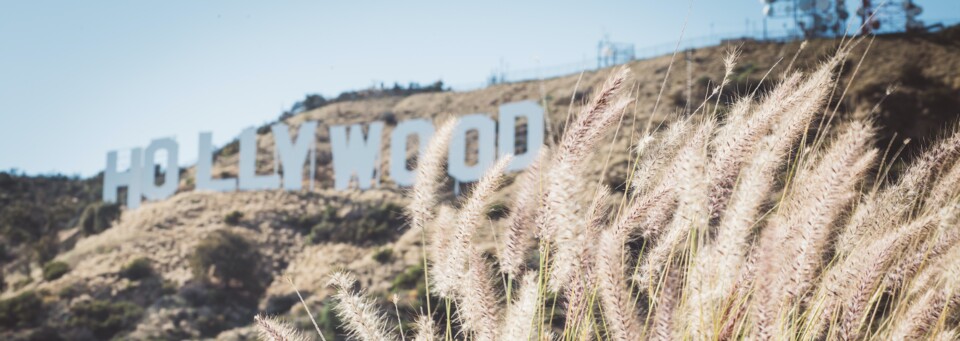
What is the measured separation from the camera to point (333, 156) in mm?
31547

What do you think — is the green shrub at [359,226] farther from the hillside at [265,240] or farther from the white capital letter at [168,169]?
the white capital letter at [168,169]

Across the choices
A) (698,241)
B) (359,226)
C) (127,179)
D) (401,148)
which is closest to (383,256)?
(359,226)

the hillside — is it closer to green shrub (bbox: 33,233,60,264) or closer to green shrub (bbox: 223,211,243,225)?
green shrub (bbox: 223,211,243,225)

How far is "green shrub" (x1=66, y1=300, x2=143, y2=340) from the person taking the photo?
22219 millimetres

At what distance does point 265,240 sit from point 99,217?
9.93 m

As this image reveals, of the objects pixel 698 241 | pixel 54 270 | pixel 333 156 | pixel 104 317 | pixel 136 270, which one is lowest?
pixel 104 317

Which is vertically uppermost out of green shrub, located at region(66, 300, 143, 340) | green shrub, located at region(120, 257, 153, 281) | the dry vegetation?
the dry vegetation

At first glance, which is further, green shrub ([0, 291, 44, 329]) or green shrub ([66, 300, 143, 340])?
green shrub ([0, 291, 44, 329])

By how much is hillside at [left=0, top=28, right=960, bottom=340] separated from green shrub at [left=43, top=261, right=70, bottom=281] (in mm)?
52

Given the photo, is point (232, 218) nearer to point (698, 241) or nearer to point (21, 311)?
point (21, 311)

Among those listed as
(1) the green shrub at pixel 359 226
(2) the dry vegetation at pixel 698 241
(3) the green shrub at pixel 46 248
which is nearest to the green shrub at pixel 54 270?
(3) the green shrub at pixel 46 248

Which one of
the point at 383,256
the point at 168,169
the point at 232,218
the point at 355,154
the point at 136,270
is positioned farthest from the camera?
the point at 168,169

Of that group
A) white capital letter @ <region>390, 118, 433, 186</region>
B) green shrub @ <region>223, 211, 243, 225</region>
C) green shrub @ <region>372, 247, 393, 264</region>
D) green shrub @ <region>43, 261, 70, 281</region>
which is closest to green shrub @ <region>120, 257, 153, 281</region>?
green shrub @ <region>43, 261, 70, 281</region>

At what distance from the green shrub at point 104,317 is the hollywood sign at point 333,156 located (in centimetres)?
1004
